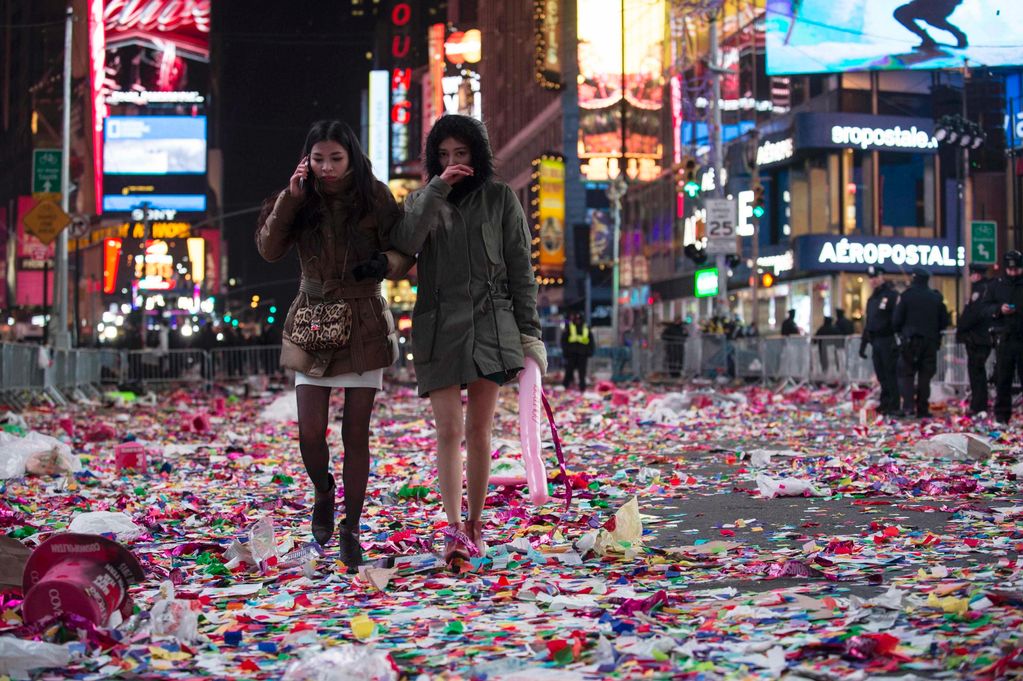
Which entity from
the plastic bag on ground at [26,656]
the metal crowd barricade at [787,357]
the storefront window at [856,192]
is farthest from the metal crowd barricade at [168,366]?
the plastic bag on ground at [26,656]

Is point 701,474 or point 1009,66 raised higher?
point 1009,66

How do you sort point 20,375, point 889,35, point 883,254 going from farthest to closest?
point 883,254 < point 889,35 < point 20,375

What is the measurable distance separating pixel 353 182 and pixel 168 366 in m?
29.4

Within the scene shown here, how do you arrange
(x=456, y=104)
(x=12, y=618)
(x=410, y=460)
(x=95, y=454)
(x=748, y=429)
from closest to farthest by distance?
(x=12, y=618), (x=410, y=460), (x=95, y=454), (x=748, y=429), (x=456, y=104)

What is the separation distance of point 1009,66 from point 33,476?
33298 millimetres

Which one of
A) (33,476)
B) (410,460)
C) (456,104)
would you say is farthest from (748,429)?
(456,104)

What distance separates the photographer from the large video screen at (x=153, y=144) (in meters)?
96.6

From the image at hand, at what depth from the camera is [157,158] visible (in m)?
97.6

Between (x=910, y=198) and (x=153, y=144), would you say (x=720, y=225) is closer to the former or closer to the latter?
(x=910, y=198)

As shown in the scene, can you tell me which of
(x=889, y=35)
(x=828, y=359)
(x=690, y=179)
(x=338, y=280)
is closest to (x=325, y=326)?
(x=338, y=280)

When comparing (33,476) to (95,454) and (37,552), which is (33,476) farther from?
(37,552)

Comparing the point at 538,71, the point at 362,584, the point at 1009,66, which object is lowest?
the point at 362,584

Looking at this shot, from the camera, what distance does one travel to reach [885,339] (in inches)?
733

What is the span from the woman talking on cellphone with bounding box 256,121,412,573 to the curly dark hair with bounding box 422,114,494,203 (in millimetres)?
260
